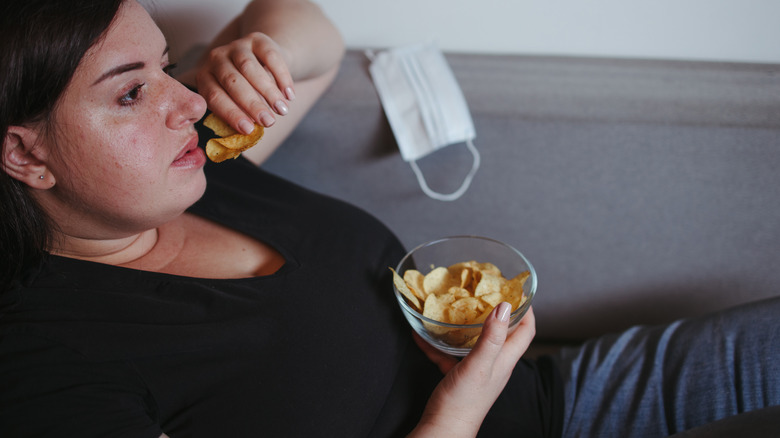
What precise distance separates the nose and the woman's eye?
0.13ft

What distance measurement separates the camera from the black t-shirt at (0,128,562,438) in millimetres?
700

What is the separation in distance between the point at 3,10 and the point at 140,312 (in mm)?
403

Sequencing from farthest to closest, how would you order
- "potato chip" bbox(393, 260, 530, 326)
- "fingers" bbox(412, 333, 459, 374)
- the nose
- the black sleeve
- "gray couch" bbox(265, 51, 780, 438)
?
"gray couch" bbox(265, 51, 780, 438), "fingers" bbox(412, 333, 459, 374), "potato chip" bbox(393, 260, 530, 326), the nose, the black sleeve

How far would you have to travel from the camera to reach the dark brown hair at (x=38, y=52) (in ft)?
2.18

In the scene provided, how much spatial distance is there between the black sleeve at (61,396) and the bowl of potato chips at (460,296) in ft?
1.30

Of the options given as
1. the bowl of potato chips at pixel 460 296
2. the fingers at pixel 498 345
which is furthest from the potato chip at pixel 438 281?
the fingers at pixel 498 345

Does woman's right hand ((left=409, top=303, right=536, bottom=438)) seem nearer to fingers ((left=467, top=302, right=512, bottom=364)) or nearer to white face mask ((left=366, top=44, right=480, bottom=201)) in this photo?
fingers ((left=467, top=302, right=512, bottom=364))

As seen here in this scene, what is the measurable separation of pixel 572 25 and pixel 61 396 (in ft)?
3.85

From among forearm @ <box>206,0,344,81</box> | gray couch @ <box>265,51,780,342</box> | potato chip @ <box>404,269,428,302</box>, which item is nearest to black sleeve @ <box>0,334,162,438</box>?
potato chip @ <box>404,269,428,302</box>

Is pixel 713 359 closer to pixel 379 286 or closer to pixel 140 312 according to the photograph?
pixel 379 286

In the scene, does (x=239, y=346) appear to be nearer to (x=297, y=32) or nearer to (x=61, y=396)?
(x=61, y=396)

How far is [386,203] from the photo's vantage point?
1.35 metres

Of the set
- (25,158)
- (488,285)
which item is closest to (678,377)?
(488,285)

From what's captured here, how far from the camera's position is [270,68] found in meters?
0.86
